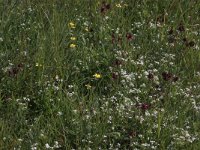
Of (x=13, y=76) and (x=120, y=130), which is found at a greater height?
(x=13, y=76)

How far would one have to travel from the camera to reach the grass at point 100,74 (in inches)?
135

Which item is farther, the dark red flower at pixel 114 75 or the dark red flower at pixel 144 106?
the dark red flower at pixel 114 75

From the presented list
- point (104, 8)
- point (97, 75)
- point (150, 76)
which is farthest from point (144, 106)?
point (104, 8)

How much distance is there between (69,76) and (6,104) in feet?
2.03

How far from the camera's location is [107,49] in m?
4.39

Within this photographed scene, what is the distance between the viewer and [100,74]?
417cm

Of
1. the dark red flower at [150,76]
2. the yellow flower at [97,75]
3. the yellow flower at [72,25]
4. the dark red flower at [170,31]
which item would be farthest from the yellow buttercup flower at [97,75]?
the dark red flower at [170,31]

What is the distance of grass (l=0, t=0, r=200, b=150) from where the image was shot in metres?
3.44

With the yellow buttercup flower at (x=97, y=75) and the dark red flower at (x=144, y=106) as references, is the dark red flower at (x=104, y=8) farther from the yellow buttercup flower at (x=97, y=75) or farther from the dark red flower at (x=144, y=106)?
the dark red flower at (x=144, y=106)

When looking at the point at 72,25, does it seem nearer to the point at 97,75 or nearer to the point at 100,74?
the point at 100,74

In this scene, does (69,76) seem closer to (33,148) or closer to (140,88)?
(140,88)

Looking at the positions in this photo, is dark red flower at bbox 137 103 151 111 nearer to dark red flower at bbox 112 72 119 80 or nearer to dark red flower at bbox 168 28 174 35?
dark red flower at bbox 112 72 119 80

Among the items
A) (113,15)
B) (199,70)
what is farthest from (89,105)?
(113,15)

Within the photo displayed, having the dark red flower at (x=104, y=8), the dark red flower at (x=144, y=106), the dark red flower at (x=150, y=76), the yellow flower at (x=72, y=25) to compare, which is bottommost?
the dark red flower at (x=144, y=106)
